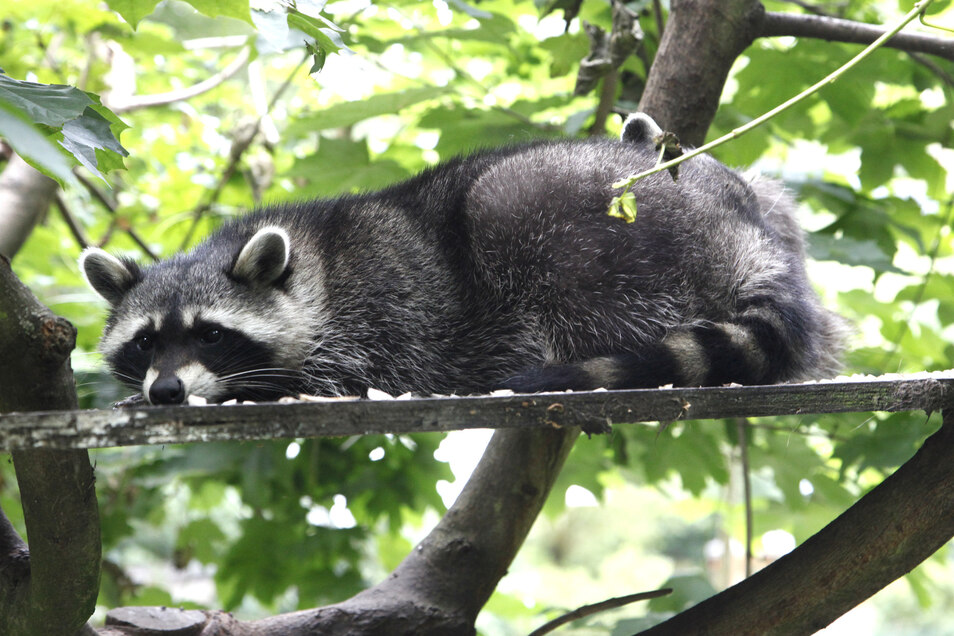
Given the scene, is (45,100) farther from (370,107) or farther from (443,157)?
(443,157)

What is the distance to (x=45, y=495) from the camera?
6.17 ft

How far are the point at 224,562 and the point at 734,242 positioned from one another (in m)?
3.27

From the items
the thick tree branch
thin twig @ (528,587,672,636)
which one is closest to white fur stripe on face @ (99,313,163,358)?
thin twig @ (528,587,672,636)

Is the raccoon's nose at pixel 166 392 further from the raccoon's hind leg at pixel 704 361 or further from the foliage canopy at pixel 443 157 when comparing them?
the foliage canopy at pixel 443 157

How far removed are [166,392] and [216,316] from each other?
1.69 ft

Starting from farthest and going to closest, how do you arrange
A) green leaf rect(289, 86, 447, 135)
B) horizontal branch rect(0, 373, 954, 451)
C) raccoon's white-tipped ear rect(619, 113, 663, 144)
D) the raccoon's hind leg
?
green leaf rect(289, 86, 447, 135) → raccoon's white-tipped ear rect(619, 113, 663, 144) → the raccoon's hind leg → horizontal branch rect(0, 373, 954, 451)

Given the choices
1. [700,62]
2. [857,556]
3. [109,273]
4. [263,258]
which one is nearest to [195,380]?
[263,258]

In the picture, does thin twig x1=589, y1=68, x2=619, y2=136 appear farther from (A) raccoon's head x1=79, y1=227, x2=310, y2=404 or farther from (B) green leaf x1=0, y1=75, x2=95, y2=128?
(B) green leaf x1=0, y1=75, x2=95, y2=128

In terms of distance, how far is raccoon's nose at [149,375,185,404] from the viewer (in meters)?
2.57

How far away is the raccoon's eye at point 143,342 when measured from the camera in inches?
121

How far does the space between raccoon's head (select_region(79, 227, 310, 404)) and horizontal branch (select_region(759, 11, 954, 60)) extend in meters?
2.25

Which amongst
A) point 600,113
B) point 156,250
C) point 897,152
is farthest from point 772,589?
point 156,250

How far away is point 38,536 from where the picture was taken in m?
1.93

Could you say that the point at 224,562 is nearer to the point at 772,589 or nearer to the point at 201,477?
the point at 201,477
